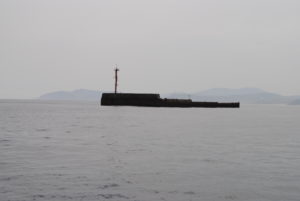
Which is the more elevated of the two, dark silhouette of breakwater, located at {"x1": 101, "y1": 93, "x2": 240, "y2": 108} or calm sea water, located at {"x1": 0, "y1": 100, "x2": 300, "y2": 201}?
dark silhouette of breakwater, located at {"x1": 101, "y1": 93, "x2": 240, "y2": 108}

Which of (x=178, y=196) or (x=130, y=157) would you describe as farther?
(x=130, y=157)

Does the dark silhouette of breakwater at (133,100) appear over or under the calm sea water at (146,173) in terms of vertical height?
over

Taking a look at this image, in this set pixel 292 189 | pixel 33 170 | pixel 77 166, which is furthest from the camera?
pixel 77 166

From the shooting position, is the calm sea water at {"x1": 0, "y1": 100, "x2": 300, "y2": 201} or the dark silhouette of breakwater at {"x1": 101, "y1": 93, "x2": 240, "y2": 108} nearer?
the calm sea water at {"x1": 0, "y1": 100, "x2": 300, "y2": 201}

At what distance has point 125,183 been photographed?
47.6 ft

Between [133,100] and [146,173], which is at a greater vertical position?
[133,100]

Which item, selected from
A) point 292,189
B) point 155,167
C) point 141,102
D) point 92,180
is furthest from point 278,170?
point 141,102

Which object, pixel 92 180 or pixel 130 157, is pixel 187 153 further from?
pixel 92 180

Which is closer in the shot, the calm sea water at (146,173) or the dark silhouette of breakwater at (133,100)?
the calm sea water at (146,173)

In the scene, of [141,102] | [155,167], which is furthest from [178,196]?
[141,102]

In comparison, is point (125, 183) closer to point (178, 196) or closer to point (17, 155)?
point (178, 196)

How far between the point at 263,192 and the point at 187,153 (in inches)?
376

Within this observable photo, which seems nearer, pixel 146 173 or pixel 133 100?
pixel 146 173

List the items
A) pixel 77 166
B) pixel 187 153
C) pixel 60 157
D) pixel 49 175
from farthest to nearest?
1. pixel 187 153
2. pixel 60 157
3. pixel 77 166
4. pixel 49 175
